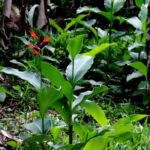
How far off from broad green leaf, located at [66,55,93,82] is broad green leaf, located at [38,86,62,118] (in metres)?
0.20

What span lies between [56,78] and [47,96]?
19cm

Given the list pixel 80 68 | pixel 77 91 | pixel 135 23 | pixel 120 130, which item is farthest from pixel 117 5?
pixel 120 130

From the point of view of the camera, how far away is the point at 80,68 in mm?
1754

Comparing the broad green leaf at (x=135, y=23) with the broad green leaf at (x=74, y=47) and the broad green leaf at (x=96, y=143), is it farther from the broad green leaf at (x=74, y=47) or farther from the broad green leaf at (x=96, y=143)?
the broad green leaf at (x=96, y=143)

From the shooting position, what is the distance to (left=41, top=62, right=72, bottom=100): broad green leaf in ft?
5.42

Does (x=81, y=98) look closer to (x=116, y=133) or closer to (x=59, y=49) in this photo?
(x=116, y=133)

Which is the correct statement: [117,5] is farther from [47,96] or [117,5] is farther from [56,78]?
[47,96]

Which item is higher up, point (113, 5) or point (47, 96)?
point (113, 5)

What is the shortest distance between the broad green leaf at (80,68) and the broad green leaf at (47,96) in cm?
20

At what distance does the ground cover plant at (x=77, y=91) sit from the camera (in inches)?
63.8

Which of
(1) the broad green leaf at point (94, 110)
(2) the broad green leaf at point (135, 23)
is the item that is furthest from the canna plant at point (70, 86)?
(2) the broad green leaf at point (135, 23)

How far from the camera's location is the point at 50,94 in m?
1.50

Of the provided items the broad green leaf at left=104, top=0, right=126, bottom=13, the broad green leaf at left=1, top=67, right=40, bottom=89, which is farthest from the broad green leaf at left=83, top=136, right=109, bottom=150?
the broad green leaf at left=104, top=0, right=126, bottom=13

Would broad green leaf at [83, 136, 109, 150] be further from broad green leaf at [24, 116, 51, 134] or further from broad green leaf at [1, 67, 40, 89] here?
broad green leaf at [1, 67, 40, 89]
